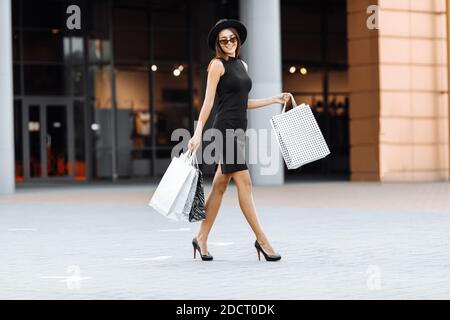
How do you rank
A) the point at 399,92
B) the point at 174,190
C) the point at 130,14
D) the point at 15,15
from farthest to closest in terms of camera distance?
the point at 130,14 → the point at 15,15 → the point at 399,92 → the point at 174,190

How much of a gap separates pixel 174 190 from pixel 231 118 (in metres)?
0.83

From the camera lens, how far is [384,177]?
2667cm

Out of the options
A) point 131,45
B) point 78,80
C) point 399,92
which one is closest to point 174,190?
point 399,92

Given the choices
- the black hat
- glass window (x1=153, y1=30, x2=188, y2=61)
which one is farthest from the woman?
glass window (x1=153, y1=30, x2=188, y2=61)

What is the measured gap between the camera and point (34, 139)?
3098cm

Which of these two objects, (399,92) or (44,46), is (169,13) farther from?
(399,92)

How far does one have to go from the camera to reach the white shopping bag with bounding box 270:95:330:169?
9.02m

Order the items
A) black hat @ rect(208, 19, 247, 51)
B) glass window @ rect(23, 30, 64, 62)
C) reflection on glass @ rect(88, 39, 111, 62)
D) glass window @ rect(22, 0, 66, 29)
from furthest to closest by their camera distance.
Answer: reflection on glass @ rect(88, 39, 111, 62) < glass window @ rect(23, 30, 64, 62) < glass window @ rect(22, 0, 66, 29) < black hat @ rect(208, 19, 247, 51)

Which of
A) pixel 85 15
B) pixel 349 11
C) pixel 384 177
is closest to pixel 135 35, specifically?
pixel 85 15

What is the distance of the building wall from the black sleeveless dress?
59.4 feet

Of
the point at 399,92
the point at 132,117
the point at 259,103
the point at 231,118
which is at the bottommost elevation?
the point at 231,118

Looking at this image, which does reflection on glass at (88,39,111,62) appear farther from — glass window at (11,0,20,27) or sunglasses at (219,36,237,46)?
sunglasses at (219,36,237,46)
